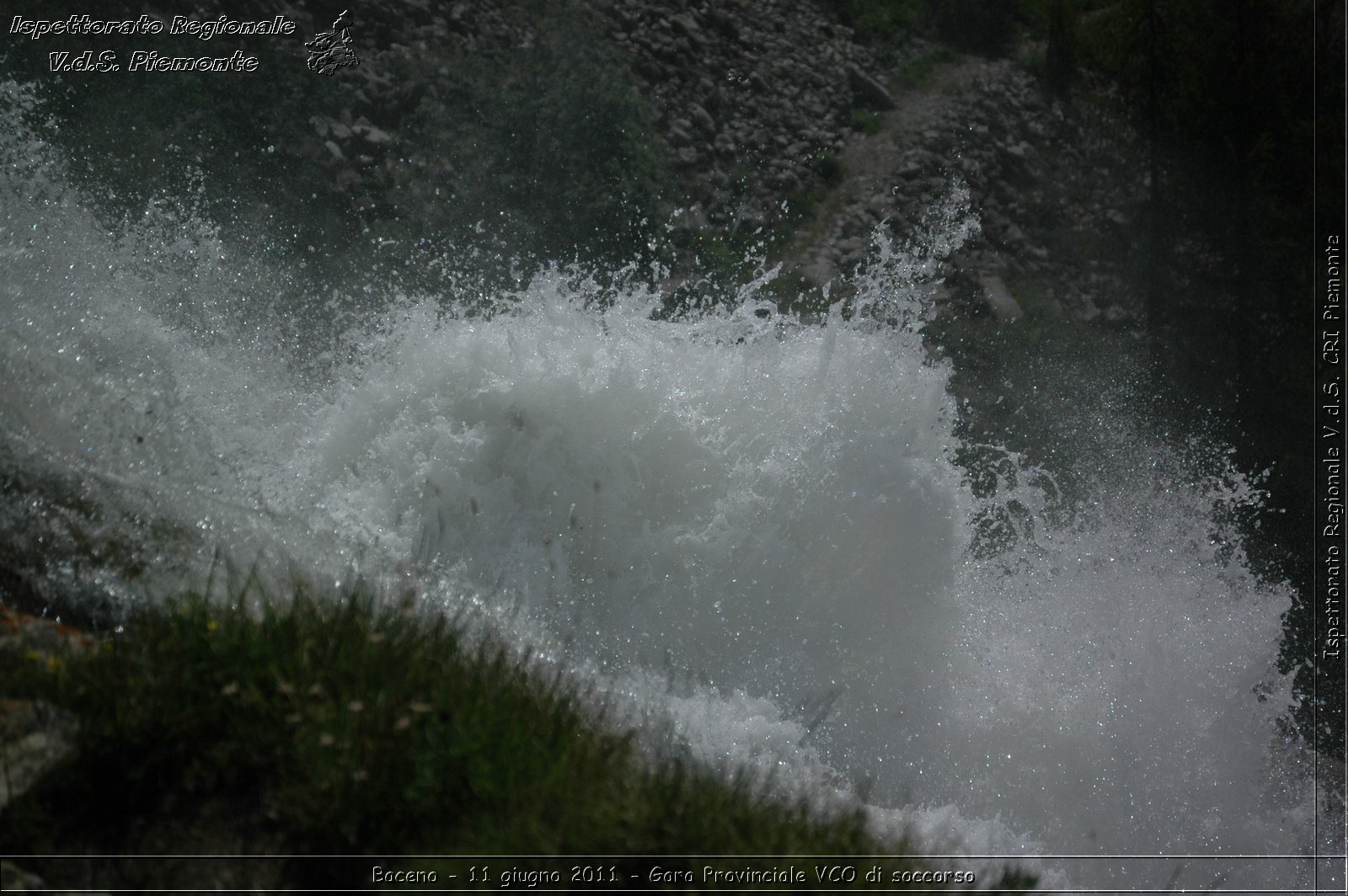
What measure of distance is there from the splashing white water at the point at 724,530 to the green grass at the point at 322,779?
142 centimetres

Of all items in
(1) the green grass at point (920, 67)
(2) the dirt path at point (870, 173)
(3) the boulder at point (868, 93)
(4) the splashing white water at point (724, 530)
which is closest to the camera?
(4) the splashing white water at point (724, 530)

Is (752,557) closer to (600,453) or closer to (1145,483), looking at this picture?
(600,453)

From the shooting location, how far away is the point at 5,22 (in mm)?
7855

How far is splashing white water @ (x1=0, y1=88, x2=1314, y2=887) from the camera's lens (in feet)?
15.4

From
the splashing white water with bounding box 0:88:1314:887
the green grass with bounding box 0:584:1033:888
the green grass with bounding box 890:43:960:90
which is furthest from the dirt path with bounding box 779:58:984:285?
the green grass with bounding box 0:584:1033:888

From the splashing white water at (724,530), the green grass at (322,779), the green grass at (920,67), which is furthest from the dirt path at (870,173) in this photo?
the green grass at (322,779)

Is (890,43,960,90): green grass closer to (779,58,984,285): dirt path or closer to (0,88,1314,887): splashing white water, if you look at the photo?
(779,58,984,285): dirt path

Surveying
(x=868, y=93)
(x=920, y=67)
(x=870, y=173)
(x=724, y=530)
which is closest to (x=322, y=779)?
(x=724, y=530)

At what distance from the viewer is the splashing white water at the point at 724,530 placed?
4.71 metres

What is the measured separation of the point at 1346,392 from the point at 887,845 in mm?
6992

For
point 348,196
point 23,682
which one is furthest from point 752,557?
point 348,196

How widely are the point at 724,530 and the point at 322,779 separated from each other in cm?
325

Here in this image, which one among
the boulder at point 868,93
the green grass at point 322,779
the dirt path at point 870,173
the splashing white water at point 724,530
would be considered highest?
the boulder at point 868,93

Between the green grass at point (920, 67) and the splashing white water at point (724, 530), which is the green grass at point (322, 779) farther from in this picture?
the green grass at point (920, 67)
